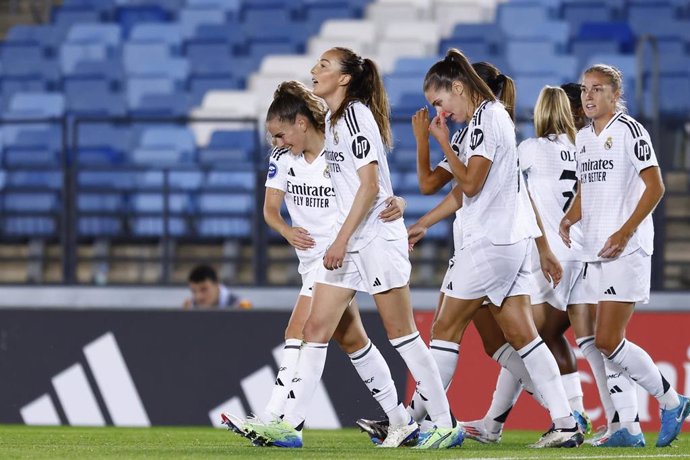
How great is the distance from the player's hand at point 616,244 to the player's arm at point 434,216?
2.60 feet

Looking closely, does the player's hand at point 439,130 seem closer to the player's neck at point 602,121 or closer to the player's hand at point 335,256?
the player's hand at point 335,256

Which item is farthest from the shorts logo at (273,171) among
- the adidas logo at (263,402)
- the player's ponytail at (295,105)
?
the adidas logo at (263,402)

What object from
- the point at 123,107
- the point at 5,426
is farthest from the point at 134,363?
the point at 123,107

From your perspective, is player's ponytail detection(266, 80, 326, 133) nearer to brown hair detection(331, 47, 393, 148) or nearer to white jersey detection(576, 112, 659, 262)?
brown hair detection(331, 47, 393, 148)

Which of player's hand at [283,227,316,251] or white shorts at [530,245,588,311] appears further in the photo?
white shorts at [530,245,588,311]

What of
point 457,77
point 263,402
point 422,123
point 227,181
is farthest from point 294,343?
point 227,181

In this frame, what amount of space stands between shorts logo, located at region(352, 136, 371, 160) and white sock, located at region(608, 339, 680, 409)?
1.76 m

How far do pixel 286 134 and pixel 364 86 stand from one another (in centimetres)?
56

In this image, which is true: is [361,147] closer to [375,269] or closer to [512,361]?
[375,269]

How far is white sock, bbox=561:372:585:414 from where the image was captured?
7.30 m

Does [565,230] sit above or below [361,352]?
above

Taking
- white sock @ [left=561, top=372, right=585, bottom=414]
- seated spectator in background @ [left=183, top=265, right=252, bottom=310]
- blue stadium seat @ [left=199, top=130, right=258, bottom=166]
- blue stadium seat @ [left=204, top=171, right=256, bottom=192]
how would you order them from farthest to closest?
blue stadium seat @ [left=199, top=130, right=258, bottom=166] → blue stadium seat @ [left=204, top=171, right=256, bottom=192] → seated spectator in background @ [left=183, top=265, right=252, bottom=310] → white sock @ [left=561, top=372, right=585, bottom=414]

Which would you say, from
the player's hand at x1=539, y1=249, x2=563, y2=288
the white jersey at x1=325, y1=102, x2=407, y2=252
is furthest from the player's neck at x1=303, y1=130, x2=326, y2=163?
the player's hand at x1=539, y1=249, x2=563, y2=288

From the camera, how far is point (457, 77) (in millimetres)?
6359
